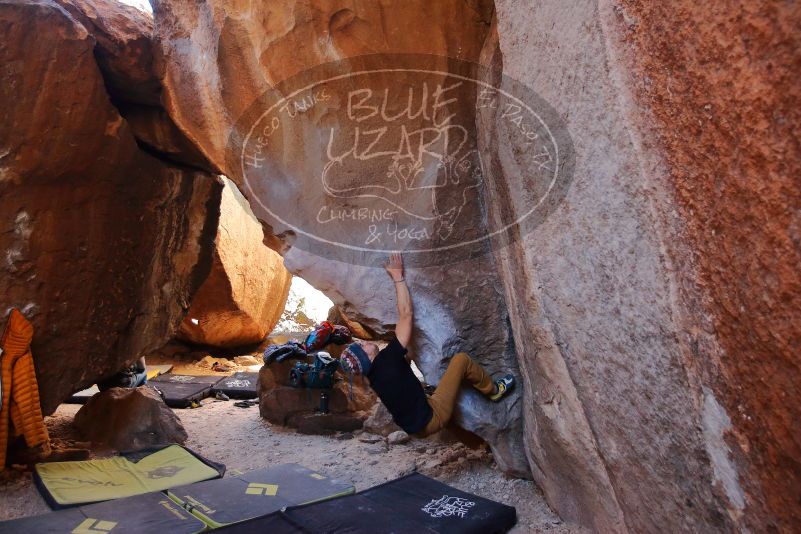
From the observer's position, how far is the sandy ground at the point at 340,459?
9.02ft

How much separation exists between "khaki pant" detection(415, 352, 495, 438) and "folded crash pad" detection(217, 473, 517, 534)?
312 millimetres

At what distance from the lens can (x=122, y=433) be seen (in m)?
3.87

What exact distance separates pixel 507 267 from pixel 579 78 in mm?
1139

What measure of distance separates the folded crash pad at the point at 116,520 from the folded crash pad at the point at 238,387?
2.67m

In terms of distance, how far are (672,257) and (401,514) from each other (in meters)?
1.77

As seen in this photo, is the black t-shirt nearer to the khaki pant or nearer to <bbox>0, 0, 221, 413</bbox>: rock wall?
the khaki pant

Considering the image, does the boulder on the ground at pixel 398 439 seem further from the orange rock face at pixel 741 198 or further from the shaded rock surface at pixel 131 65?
the orange rock face at pixel 741 198

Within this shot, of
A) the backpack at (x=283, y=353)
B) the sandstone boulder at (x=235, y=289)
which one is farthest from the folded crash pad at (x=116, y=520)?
the sandstone boulder at (x=235, y=289)

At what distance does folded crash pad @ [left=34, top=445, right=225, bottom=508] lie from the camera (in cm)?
288

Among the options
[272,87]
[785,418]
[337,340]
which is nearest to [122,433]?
[337,340]

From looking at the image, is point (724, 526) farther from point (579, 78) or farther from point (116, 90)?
point (116, 90)

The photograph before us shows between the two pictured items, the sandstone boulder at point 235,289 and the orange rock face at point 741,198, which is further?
the sandstone boulder at point 235,289

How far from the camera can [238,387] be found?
575cm

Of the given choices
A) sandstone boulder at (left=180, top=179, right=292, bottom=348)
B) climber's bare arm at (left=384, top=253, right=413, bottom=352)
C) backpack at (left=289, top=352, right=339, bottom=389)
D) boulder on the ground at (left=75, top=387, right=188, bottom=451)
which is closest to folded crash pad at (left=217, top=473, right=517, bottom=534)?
climber's bare arm at (left=384, top=253, right=413, bottom=352)
